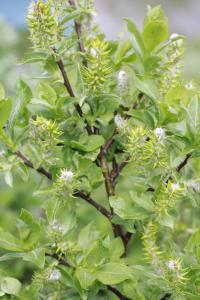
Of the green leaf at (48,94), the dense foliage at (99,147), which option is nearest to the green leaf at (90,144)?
the dense foliage at (99,147)

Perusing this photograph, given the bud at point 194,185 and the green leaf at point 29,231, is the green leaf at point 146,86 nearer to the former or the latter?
the bud at point 194,185

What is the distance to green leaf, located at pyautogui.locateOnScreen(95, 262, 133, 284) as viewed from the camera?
1.11 m

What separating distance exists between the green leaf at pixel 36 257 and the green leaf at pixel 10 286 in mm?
119

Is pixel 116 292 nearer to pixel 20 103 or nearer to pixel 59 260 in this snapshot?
pixel 59 260

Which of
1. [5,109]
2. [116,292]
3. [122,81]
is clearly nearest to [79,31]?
[122,81]

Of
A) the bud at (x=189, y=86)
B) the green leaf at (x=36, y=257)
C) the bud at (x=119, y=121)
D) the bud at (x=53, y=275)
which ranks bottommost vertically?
the bud at (x=53, y=275)

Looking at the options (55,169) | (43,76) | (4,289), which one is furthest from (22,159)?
(4,289)

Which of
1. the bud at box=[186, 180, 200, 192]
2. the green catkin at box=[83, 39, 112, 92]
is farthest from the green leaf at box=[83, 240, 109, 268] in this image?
the green catkin at box=[83, 39, 112, 92]

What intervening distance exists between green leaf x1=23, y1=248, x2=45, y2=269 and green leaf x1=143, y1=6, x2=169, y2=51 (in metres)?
0.47

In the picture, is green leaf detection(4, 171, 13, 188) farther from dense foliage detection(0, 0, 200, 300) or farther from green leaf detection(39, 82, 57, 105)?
green leaf detection(39, 82, 57, 105)

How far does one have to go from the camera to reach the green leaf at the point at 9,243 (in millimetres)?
1112

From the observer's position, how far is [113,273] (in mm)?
1130

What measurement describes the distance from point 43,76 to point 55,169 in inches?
7.6

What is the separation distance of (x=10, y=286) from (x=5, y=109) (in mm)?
384
